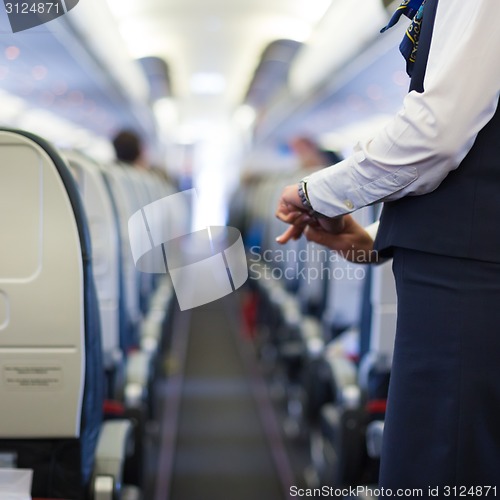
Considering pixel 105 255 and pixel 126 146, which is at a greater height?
pixel 126 146

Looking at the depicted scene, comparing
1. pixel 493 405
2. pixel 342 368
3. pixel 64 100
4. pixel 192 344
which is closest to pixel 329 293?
pixel 342 368

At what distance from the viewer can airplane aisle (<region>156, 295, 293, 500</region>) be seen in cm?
318

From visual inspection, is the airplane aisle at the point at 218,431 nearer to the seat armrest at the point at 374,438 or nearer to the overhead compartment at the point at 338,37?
the seat armrest at the point at 374,438

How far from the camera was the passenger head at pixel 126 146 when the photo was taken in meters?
4.39

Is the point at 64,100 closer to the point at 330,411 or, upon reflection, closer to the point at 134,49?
the point at 134,49

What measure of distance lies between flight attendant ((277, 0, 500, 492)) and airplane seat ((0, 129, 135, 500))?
58 centimetres

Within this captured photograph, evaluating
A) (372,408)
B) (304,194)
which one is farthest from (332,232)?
(372,408)

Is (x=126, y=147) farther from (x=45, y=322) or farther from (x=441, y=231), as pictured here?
(x=441, y=231)

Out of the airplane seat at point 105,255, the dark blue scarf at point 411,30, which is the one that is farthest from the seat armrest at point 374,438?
the dark blue scarf at point 411,30

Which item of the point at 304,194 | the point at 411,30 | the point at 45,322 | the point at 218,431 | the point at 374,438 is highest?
the point at 411,30

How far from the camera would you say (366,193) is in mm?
1331

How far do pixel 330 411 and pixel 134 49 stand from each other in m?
3.90

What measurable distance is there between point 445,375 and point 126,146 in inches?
135

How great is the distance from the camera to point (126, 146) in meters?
4.41
